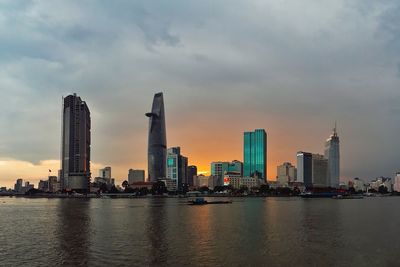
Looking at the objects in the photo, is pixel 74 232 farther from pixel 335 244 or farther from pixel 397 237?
pixel 397 237

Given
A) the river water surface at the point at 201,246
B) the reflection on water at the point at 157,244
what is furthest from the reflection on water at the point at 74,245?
the reflection on water at the point at 157,244

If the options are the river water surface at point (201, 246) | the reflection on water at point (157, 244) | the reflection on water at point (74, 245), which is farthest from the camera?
the reflection on water at point (157, 244)

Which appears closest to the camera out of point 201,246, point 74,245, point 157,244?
point 201,246

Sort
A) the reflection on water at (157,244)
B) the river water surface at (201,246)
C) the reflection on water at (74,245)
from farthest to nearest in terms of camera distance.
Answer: the reflection on water at (157,244)
the reflection on water at (74,245)
the river water surface at (201,246)

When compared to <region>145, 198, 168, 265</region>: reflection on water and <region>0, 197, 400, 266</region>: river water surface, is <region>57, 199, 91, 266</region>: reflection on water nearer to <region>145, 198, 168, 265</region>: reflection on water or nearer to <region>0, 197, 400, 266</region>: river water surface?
<region>0, 197, 400, 266</region>: river water surface

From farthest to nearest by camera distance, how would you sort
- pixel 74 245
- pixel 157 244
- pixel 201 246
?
pixel 157 244 → pixel 74 245 → pixel 201 246

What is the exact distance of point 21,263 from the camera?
55.6 meters

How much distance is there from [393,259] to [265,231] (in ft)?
112

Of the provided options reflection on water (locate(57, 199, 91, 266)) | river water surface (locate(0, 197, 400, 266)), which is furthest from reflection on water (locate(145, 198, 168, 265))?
reflection on water (locate(57, 199, 91, 266))

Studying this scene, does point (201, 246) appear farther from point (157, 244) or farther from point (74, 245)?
point (74, 245)

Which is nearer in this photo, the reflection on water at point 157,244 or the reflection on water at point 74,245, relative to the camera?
the reflection on water at point 74,245

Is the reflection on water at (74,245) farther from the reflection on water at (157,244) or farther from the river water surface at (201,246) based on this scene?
the reflection on water at (157,244)

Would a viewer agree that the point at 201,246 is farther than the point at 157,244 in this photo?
No

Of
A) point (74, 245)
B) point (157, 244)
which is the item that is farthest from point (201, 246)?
point (74, 245)
